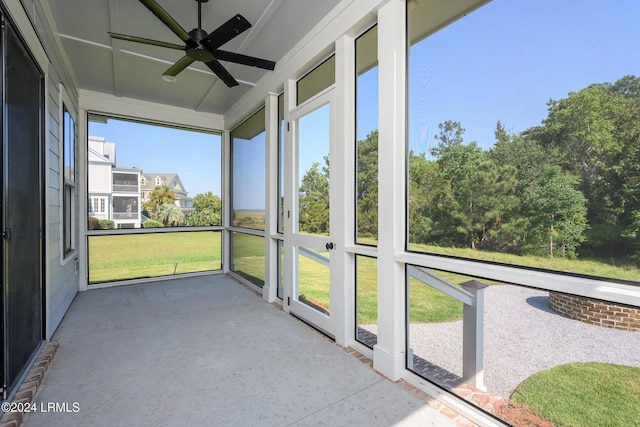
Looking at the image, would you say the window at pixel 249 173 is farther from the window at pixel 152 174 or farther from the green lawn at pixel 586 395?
the green lawn at pixel 586 395

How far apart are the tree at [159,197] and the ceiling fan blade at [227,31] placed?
128 inches

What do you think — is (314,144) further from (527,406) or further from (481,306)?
(527,406)

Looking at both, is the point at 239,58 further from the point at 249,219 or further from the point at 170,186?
the point at 170,186

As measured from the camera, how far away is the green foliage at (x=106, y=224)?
4789mm

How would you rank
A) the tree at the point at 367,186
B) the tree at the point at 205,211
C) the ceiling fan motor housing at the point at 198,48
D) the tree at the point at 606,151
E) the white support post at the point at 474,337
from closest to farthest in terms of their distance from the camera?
the tree at the point at 606,151 → the white support post at the point at 474,337 → the tree at the point at 367,186 → the ceiling fan motor housing at the point at 198,48 → the tree at the point at 205,211

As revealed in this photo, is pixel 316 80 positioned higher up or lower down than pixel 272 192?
higher up

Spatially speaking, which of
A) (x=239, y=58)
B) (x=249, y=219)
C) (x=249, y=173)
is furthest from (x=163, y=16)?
(x=249, y=219)

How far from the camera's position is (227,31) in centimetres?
248

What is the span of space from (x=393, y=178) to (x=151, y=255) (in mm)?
4616

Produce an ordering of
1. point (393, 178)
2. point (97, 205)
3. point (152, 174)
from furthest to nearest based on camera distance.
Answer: point (152, 174)
point (97, 205)
point (393, 178)

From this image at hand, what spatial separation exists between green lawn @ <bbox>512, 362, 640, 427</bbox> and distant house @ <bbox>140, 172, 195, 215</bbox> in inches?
208

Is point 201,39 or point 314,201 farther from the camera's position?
point 314,201

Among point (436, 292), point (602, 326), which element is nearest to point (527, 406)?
point (602, 326)

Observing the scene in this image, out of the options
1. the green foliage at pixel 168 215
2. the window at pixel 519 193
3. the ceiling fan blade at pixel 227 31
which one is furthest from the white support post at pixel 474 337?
the green foliage at pixel 168 215
